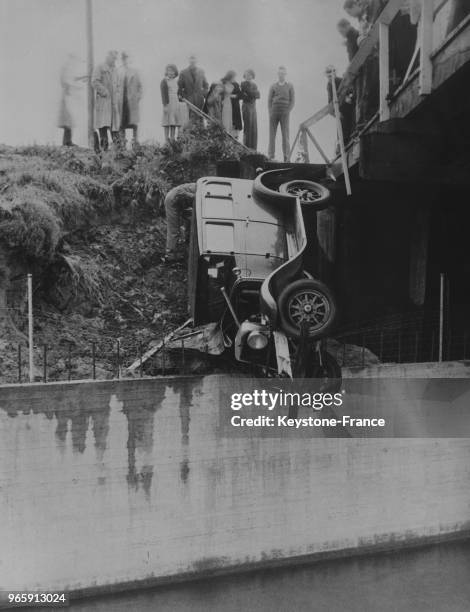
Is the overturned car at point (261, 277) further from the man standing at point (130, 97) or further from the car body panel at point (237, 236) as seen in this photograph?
the man standing at point (130, 97)

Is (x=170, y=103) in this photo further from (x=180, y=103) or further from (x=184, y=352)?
(x=184, y=352)

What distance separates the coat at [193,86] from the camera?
38.5 feet

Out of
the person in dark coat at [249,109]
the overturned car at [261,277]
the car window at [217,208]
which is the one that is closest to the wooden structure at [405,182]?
the overturned car at [261,277]

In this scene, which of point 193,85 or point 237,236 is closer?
point 237,236

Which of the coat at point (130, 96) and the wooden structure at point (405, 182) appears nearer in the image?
the wooden structure at point (405, 182)

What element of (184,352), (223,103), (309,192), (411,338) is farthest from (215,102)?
(411,338)

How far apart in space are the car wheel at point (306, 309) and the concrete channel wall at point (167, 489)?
79.8 inches

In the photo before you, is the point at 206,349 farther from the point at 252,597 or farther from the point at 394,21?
the point at 394,21

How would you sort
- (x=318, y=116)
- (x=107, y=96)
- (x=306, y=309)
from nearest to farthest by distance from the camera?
(x=306, y=309) < (x=318, y=116) < (x=107, y=96)

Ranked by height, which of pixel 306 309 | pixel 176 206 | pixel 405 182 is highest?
pixel 405 182

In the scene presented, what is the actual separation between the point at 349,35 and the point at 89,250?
576 cm

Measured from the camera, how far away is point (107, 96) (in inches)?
478

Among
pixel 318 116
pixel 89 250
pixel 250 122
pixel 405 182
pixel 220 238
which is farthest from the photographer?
pixel 250 122

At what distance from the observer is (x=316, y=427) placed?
936 cm
